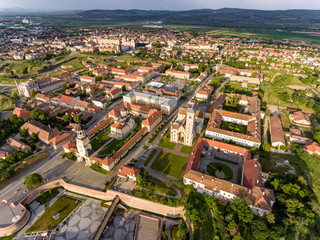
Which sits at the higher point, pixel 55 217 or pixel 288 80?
pixel 288 80

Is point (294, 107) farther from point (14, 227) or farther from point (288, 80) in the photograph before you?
point (14, 227)

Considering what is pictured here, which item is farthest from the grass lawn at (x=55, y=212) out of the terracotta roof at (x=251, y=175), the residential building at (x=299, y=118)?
the residential building at (x=299, y=118)

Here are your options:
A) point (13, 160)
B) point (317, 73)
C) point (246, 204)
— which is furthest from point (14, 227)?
point (317, 73)

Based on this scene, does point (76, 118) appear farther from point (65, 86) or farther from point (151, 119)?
point (65, 86)

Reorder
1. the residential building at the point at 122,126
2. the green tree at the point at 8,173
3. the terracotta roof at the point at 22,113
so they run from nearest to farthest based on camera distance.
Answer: the green tree at the point at 8,173
the residential building at the point at 122,126
the terracotta roof at the point at 22,113

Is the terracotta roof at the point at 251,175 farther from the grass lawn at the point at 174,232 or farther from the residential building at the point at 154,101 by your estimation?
the residential building at the point at 154,101

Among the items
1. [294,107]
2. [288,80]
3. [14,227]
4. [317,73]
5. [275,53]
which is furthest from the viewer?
[275,53]

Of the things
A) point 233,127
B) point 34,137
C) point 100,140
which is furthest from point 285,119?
point 34,137
